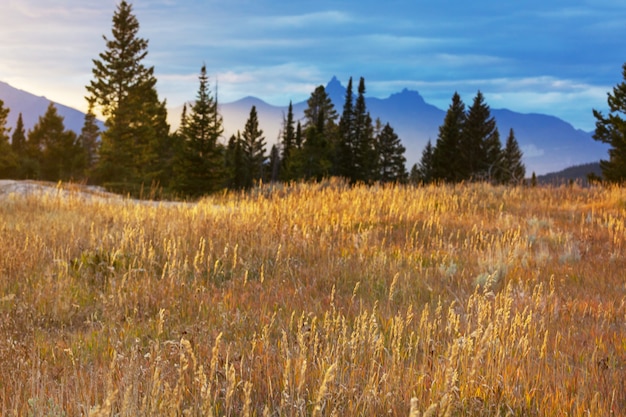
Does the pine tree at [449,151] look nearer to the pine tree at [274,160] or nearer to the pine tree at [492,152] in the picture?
the pine tree at [492,152]

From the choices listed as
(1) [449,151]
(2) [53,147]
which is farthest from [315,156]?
(2) [53,147]

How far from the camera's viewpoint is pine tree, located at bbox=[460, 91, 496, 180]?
5894 centimetres

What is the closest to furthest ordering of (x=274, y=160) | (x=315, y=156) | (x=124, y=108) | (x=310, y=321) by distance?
(x=310, y=321) → (x=124, y=108) → (x=315, y=156) → (x=274, y=160)

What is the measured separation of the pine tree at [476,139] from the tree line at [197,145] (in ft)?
0.40

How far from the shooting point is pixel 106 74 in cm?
4494

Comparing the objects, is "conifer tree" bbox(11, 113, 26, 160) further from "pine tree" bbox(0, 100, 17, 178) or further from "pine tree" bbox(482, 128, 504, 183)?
"pine tree" bbox(482, 128, 504, 183)

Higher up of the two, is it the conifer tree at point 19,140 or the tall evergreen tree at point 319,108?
the tall evergreen tree at point 319,108

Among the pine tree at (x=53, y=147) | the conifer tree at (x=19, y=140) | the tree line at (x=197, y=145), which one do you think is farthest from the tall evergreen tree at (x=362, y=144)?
the conifer tree at (x=19, y=140)

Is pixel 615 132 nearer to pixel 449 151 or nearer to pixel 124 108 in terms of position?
pixel 449 151

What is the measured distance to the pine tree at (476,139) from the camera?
193ft

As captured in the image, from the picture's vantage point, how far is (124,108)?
44094mm

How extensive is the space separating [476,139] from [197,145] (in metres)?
33.6

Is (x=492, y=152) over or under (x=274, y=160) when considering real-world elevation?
over

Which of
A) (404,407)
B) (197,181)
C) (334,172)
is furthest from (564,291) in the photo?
(334,172)
